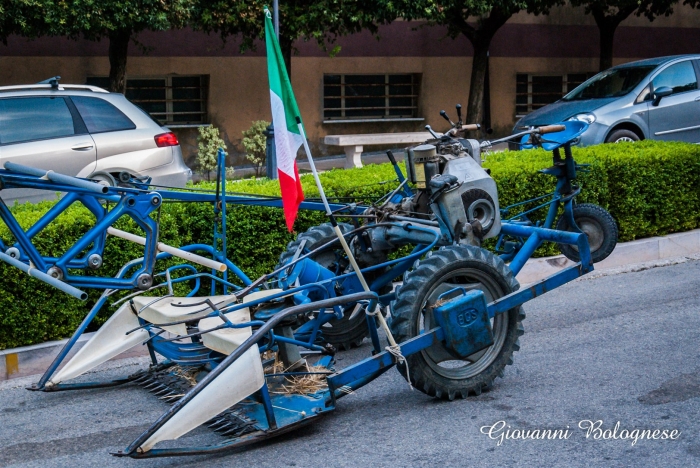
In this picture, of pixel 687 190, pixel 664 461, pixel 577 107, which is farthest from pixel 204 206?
pixel 577 107

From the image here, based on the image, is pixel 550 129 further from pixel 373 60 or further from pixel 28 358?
pixel 373 60

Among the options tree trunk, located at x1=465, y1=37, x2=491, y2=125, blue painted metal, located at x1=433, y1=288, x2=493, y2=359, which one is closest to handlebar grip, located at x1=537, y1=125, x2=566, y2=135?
blue painted metal, located at x1=433, y1=288, x2=493, y2=359

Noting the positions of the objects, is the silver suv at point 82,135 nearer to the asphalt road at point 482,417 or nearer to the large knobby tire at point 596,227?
the asphalt road at point 482,417

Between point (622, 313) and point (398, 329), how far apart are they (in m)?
2.84

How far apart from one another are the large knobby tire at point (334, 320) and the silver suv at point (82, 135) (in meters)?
4.45

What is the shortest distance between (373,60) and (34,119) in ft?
40.4

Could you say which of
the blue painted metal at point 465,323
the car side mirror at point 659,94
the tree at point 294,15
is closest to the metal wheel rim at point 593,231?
the blue painted metal at point 465,323

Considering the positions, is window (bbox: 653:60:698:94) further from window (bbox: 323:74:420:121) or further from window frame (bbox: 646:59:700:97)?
window (bbox: 323:74:420:121)

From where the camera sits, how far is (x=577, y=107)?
14.0 m

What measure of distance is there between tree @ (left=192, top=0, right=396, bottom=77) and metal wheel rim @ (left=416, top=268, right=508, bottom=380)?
11.3 m

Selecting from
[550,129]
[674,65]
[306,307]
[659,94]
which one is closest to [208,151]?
[659,94]

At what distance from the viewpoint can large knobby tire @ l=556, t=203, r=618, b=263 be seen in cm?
693

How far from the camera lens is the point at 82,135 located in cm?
1082

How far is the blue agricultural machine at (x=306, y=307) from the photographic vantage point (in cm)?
488
